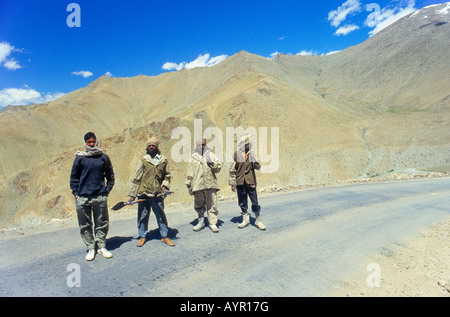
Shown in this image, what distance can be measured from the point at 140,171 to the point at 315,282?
3557 millimetres

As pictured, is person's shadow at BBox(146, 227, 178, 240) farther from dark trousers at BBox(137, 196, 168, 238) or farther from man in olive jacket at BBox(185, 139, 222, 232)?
man in olive jacket at BBox(185, 139, 222, 232)

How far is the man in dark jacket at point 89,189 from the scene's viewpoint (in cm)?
459

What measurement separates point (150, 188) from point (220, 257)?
1.80 m

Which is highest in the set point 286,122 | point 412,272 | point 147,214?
point 286,122

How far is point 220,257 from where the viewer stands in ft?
15.1

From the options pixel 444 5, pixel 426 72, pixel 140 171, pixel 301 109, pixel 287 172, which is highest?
pixel 444 5

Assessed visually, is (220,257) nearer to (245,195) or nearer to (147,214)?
(147,214)

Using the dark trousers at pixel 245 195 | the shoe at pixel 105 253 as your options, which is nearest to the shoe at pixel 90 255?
the shoe at pixel 105 253

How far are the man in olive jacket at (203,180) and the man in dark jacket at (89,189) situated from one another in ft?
6.13

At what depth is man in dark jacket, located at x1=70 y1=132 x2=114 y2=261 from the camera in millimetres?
4590

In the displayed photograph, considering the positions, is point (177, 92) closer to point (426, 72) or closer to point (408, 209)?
point (426, 72)

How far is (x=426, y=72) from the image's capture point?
50188 millimetres
